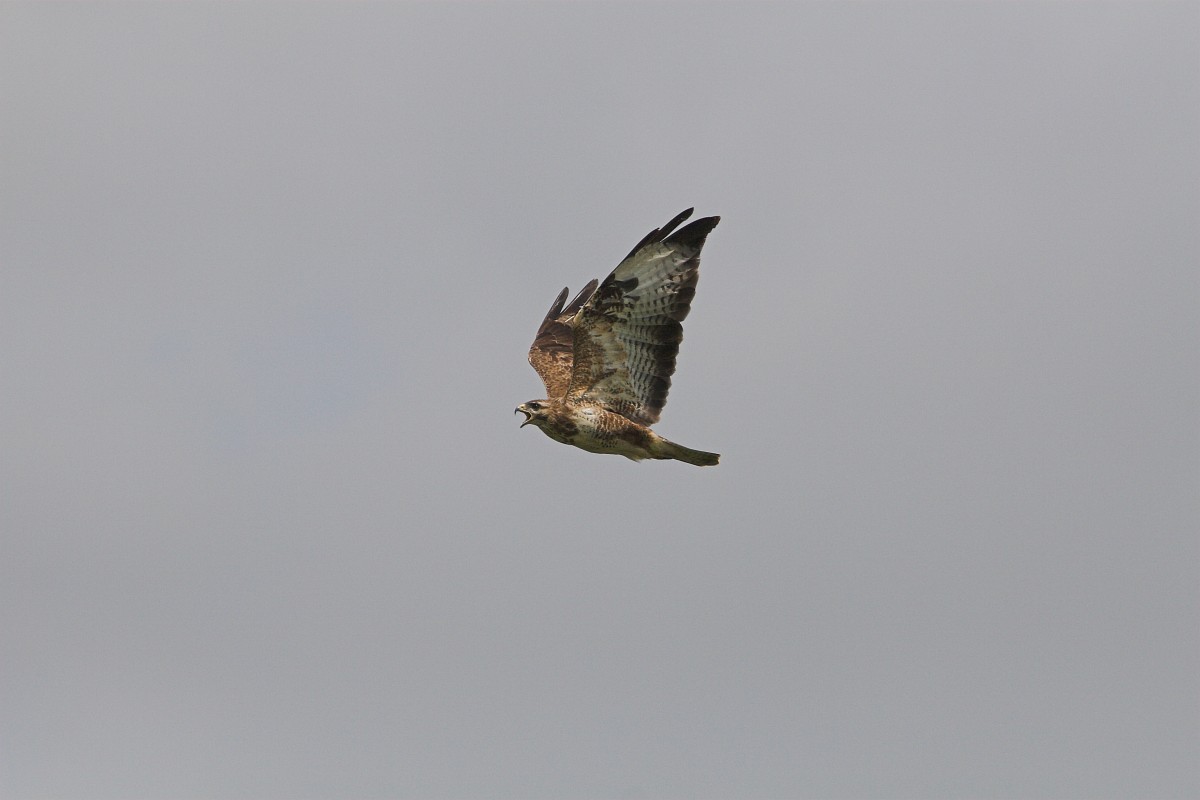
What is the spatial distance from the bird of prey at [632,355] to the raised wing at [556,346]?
1.89 metres

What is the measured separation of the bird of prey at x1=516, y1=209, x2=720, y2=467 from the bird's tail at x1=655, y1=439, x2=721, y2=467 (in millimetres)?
10

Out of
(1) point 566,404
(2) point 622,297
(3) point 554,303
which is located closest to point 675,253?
(2) point 622,297

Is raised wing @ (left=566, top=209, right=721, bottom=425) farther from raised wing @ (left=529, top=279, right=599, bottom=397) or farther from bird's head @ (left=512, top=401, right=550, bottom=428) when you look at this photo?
raised wing @ (left=529, top=279, right=599, bottom=397)

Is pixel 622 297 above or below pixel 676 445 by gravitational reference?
above

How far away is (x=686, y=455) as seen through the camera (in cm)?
1875

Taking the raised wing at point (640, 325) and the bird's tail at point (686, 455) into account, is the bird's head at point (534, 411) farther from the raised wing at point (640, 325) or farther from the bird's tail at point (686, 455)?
the bird's tail at point (686, 455)

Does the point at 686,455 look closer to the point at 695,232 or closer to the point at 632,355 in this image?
the point at 632,355

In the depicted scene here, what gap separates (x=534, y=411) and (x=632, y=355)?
3.88 feet

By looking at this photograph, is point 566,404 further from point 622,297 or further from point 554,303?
point 554,303

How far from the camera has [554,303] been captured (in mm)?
23062

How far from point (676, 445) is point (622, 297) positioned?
5.51 ft

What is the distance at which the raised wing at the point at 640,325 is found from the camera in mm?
18016

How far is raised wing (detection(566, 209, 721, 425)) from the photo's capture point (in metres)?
18.0

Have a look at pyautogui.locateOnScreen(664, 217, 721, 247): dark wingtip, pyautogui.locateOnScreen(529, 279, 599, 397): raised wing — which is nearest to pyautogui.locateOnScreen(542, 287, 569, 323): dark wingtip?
pyautogui.locateOnScreen(529, 279, 599, 397): raised wing
